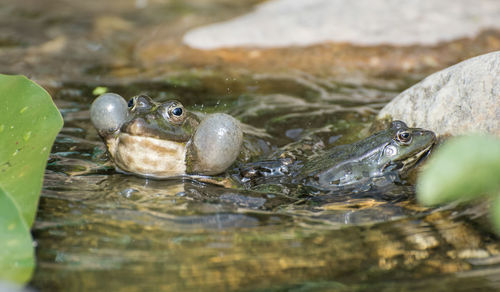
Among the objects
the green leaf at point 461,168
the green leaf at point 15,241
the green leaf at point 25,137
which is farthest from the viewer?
the green leaf at point 25,137

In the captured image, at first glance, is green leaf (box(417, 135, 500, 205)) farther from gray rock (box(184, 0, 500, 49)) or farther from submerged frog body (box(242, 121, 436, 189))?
gray rock (box(184, 0, 500, 49))

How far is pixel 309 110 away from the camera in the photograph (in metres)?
5.23

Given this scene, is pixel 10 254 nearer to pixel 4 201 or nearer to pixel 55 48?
pixel 4 201

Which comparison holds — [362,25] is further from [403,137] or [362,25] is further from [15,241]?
[15,241]

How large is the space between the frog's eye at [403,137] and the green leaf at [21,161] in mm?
2081

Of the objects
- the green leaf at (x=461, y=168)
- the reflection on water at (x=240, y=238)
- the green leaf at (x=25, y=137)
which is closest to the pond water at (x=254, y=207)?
the reflection on water at (x=240, y=238)

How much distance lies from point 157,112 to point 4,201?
1278 millimetres

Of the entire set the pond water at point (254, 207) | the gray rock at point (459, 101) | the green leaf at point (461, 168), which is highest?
the green leaf at point (461, 168)

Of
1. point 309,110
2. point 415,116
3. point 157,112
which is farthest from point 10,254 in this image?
point 309,110

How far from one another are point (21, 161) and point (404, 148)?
2.31 meters

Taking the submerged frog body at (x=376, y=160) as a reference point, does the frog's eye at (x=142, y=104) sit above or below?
below

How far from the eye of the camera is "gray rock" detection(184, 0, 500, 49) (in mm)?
6527

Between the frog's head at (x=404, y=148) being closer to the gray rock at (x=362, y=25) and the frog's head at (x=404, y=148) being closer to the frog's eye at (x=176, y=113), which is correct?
the frog's eye at (x=176, y=113)

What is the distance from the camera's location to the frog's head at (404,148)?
3.61m
